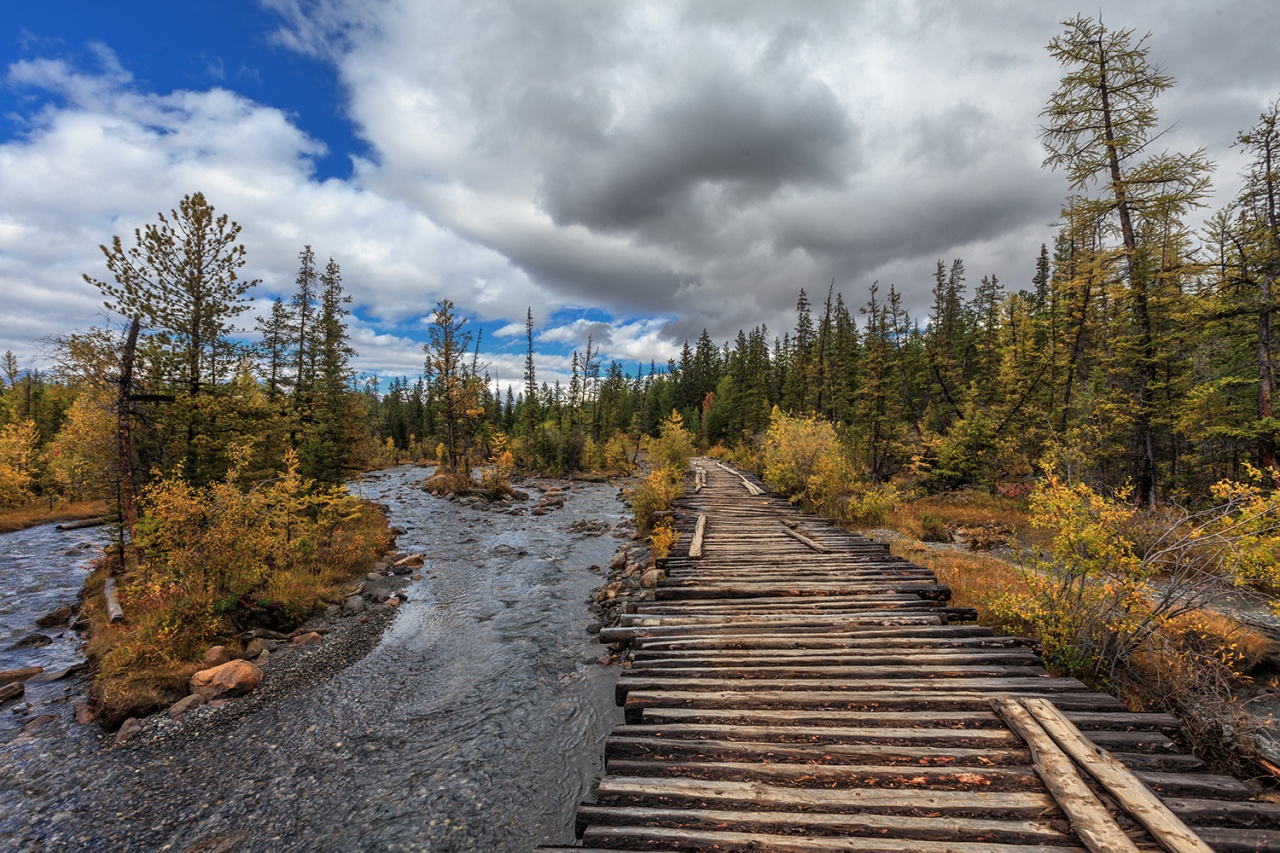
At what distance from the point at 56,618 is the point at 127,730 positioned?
717 centimetres

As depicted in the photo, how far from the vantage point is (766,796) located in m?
3.53

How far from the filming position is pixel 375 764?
6598 millimetres

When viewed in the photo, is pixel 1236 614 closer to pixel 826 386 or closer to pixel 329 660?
pixel 329 660

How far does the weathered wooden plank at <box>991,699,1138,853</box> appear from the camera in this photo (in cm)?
295

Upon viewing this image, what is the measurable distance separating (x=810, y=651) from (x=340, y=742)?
24.0ft

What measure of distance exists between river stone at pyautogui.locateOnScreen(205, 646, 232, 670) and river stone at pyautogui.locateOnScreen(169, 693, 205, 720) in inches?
30.2

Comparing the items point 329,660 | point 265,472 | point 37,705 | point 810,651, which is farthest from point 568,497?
point 810,651

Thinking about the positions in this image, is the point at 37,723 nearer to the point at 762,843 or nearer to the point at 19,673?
the point at 19,673

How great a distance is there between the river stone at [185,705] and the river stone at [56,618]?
6.65 metres

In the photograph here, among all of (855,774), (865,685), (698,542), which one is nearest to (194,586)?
(698,542)

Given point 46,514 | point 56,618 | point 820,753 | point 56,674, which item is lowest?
point 56,674

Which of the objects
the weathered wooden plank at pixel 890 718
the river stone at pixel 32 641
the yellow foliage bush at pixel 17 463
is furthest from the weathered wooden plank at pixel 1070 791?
the yellow foliage bush at pixel 17 463

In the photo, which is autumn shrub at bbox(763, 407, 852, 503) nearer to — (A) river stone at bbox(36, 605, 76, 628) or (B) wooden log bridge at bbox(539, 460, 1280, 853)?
(B) wooden log bridge at bbox(539, 460, 1280, 853)

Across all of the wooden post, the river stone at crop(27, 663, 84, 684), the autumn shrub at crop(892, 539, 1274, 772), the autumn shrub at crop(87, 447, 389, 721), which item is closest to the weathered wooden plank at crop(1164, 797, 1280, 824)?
the autumn shrub at crop(892, 539, 1274, 772)
